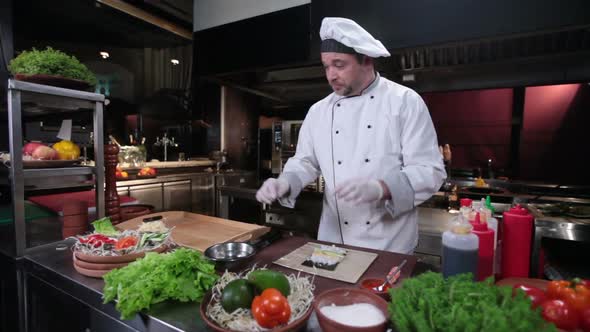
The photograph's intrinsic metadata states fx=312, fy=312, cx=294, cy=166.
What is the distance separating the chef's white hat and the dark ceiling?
324cm

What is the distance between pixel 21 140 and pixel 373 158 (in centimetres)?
161

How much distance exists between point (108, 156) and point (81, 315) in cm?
87

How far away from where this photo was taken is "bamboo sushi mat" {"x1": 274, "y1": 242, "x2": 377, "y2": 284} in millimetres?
1068

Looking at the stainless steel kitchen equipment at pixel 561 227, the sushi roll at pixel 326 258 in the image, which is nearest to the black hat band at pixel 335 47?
the sushi roll at pixel 326 258

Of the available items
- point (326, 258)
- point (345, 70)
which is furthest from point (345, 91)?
point (326, 258)

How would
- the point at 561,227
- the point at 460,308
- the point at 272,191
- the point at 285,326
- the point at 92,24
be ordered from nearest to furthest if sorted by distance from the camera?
the point at 460,308 → the point at 285,326 → the point at 272,191 → the point at 561,227 → the point at 92,24

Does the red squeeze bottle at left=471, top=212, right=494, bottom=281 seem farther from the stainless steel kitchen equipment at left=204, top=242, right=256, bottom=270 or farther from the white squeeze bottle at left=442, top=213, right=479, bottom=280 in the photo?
the stainless steel kitchen equipment at left=204, top=242, right=256, bottom=270

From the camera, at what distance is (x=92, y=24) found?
3590 millimetres

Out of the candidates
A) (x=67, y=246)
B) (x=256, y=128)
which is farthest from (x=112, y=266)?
(x=256, y=128)

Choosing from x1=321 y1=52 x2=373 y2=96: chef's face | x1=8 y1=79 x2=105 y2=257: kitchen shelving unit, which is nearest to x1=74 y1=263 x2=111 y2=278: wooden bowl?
x1=8 y1=79 x2=105 y2=257: kitchen shelving unit

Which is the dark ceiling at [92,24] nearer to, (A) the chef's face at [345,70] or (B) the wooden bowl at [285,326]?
(A) the chef's face at [345,70]

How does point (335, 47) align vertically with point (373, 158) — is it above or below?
above

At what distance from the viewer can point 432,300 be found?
0.62 m

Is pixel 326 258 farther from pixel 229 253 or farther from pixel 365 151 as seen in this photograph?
pixel 365 151
